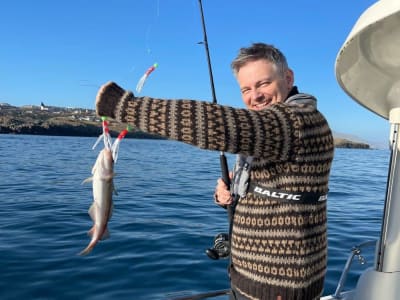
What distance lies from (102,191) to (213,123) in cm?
99

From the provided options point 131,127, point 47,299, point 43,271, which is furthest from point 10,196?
point 131,127

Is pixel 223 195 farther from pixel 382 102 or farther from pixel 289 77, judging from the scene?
pixel 382 102

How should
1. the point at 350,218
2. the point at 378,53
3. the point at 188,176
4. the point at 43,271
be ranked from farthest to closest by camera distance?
the point at 188,176 < the point at 350,218 < the point at 43,271 < the point at 378,53

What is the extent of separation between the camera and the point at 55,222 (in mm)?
9680

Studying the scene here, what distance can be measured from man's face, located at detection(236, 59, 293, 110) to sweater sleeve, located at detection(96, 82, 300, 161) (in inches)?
14.8

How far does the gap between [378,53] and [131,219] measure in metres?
8.25

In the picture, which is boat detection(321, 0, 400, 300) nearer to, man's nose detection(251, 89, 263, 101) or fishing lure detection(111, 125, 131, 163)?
man's nose detection(251, 89, 263, 101)

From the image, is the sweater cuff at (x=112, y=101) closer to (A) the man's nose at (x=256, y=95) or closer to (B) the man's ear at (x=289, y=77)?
(A) the man's nose at (x=256, y=95)

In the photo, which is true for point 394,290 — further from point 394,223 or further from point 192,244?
point 192,244

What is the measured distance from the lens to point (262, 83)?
102 inches

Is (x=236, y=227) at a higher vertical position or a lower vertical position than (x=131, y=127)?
lower

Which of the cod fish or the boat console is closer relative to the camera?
the cod fish

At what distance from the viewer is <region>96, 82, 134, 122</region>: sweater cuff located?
2.22m

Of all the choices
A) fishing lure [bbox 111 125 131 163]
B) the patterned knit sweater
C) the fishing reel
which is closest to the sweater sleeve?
the patterned knit sweater
